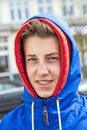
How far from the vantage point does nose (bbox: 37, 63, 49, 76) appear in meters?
1.56

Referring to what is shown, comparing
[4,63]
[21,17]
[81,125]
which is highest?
[21,17]

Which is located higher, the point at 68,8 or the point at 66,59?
the point at 68,8

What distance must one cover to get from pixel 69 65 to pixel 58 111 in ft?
0.65

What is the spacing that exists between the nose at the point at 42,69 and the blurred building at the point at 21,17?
53.9 ft

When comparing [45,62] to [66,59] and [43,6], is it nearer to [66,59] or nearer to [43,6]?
[66,59]

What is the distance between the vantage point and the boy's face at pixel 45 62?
1.57m

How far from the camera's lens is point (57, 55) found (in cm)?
159

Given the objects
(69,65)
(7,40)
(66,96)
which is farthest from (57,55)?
(7,40)

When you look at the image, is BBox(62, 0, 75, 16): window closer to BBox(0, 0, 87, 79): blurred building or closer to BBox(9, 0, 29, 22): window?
BBox(0, 0, 87, 79): blurred building

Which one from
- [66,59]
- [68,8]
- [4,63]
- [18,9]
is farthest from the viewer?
[68,8]

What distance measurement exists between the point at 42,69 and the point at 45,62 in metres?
0.03

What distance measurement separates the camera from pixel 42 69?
1574 millimetres

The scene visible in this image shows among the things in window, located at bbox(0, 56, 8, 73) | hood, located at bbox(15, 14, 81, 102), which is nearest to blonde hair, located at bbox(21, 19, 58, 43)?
hood, located at bbox(15, 14, 81, 102)

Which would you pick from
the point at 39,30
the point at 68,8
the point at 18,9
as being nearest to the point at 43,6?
the point at 18,9
